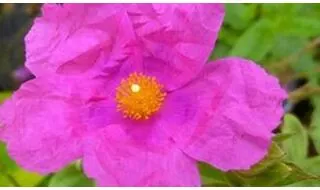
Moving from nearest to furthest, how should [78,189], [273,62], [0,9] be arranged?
[78,189], [273,62], [0,9]

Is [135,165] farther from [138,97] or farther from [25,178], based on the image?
[25,178]

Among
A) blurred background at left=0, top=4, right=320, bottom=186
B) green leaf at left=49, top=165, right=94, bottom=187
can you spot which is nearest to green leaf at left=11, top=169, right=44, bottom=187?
blurred background at left=0, top=4, right=320, bottom=186

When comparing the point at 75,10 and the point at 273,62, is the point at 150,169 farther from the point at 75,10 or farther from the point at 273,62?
the point at 273,62

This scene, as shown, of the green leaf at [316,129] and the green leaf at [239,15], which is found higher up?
the green leaf at [239,15]

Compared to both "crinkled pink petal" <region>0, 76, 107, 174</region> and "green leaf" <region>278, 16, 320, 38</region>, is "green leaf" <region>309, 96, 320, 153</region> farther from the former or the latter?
"crinkled pink petal" <region>0, 76, 107, 174</region>

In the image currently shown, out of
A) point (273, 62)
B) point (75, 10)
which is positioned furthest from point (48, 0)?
point (273, 62)

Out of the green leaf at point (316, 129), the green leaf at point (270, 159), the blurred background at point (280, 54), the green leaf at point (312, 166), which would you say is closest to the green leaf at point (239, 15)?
the blurred background at point (280, 54)

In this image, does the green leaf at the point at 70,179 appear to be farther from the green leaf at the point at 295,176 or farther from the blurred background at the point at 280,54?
the green leaf at the point at 295,176
